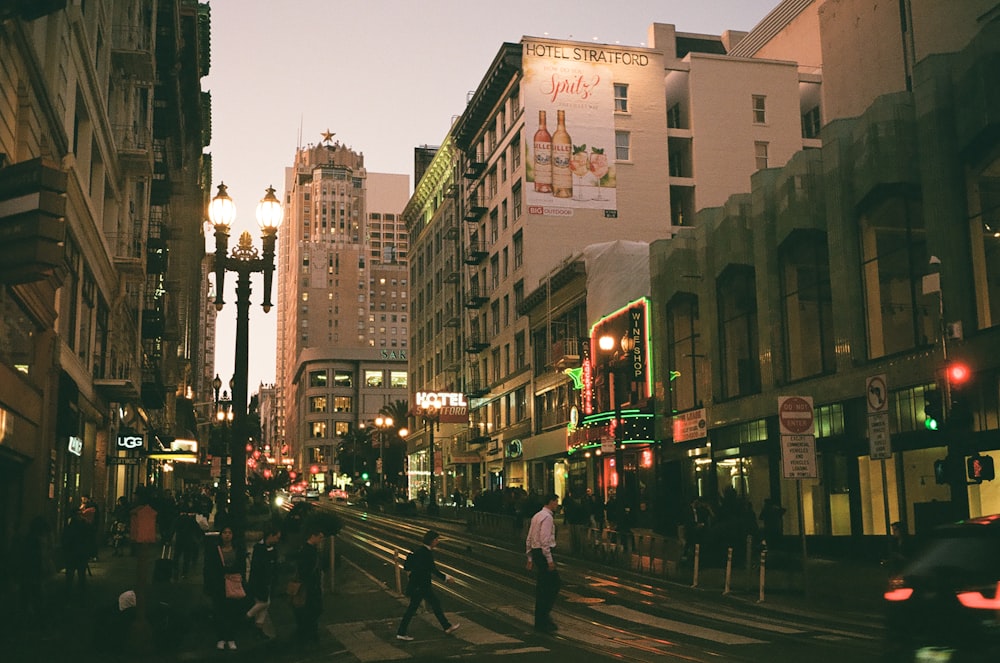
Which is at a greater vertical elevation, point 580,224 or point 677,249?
point 580,224

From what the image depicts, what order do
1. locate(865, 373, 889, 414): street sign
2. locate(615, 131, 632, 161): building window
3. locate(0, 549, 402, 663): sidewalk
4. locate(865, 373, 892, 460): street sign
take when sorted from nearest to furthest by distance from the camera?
1. locate(0, 549, 402, 663): sidewalk
2. locate(865, 373, 892, 460): street sign
3. locate(865, 373, 889, 414): street sign
4. locate(615, 131, 632, 161): building window

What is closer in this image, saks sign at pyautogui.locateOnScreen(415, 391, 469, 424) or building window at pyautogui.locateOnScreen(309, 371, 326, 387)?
saks sign at pyautogui.locateOnScreen(415, 391, 469, 424)

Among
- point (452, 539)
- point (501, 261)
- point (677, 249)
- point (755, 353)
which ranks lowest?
point (452, 539)

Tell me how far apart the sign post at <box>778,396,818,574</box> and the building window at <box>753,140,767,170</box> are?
147 feet

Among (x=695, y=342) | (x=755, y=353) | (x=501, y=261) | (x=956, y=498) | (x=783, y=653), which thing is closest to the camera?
(x=783, y=653)

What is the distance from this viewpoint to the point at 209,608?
16.5 metres

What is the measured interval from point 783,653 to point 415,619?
6.88m

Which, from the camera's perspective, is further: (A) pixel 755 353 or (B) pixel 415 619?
(A) pixel 755 353

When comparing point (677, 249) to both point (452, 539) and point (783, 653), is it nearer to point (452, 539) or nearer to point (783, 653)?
point (452, 539)

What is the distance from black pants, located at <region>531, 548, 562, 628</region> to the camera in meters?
15.0

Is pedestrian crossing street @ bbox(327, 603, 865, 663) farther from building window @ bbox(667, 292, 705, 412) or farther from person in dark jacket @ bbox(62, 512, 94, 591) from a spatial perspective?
building window @ bbox(667, 292, 705, 412)

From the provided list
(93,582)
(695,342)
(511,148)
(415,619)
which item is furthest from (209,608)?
(511,148)

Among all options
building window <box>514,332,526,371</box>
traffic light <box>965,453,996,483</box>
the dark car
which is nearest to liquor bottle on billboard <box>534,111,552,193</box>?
building window <box>514,332,526,371</box>

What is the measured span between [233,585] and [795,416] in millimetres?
11092
